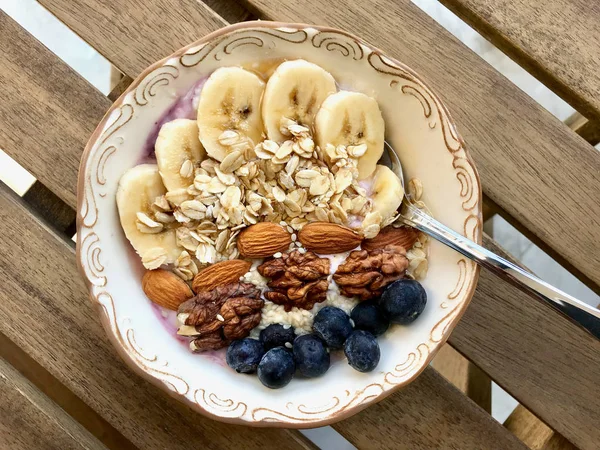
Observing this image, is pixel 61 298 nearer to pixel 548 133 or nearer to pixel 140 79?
pixel 140 79

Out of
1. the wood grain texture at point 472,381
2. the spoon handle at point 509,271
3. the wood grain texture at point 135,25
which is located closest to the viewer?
the spoon handle at point 509,271

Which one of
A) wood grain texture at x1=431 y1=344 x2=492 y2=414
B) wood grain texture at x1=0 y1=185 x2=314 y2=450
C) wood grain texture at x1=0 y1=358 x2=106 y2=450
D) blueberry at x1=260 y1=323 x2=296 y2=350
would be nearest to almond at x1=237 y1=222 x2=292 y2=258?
blueberry at x1=260 y1=323 x2=296 y2=350

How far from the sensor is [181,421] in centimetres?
88

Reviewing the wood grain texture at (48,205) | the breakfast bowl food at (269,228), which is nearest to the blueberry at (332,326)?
the breakfast bowl food at (269,228)

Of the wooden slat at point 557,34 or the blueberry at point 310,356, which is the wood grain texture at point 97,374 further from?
the wooden slat at point 557,34

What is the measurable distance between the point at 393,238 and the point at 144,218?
359 millimetres

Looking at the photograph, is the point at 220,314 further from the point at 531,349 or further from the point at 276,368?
the point at 531,349

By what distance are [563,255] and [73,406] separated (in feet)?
3.28

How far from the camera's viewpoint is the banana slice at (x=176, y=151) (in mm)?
766

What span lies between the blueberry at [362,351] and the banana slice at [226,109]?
12.2 inches

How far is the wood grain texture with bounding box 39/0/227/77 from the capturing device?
85 centimetres

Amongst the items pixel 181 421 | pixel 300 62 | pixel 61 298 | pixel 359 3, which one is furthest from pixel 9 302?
pixel 359 3

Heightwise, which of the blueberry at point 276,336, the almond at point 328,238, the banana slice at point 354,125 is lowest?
the blueberry at point 276,336

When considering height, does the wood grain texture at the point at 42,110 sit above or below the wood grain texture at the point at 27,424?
above
